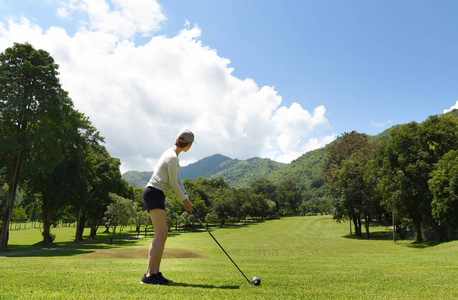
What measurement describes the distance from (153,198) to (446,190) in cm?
3432

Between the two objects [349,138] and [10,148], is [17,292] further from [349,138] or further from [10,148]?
[349,138]

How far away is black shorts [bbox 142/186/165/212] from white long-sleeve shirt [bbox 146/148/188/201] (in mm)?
96

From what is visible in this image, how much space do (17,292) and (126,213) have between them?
3987 centimetres

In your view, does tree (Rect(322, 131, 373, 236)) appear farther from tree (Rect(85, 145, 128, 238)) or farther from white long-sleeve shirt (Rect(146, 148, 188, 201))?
white long-sleeve shirt (Rect(146, 148, 188, 201))

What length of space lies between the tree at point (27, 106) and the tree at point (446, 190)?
41503 mm

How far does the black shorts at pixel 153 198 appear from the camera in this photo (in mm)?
5586

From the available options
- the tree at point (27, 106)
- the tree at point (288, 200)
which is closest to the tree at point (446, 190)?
the tree at point (27, 106)

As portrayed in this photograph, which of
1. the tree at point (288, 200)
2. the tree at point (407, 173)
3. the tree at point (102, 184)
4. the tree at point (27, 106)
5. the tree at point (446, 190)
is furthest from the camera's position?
the tree at point (288, 200)

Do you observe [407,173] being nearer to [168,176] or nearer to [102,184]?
[168,176]

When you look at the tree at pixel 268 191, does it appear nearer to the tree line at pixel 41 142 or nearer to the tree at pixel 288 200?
the tree at pixel 288 200

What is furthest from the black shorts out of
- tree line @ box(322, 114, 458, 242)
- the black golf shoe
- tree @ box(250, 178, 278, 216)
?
tree @ box(250, 178, 278, 216)

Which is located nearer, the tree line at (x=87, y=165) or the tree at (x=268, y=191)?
the tree line at (x=87, y=165)

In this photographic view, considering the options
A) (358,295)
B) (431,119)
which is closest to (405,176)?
(431,119)

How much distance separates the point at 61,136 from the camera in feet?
95.1
